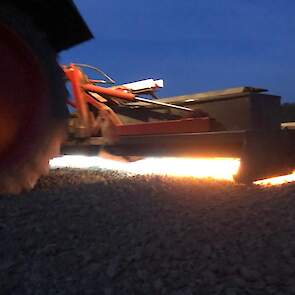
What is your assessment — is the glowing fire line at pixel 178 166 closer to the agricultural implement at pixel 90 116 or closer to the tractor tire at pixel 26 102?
the agricultural implement at pixel 90 116

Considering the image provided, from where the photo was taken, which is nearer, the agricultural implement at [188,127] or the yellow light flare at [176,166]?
the agricultural implement at [188,127]

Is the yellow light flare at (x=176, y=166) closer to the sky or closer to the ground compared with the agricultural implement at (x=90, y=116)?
closer to the ground

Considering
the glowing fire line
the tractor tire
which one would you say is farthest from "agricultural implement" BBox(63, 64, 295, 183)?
the tractor tire

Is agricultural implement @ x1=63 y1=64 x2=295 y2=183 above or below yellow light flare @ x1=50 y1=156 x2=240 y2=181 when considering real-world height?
above

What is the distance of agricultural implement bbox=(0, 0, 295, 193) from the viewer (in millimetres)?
2514

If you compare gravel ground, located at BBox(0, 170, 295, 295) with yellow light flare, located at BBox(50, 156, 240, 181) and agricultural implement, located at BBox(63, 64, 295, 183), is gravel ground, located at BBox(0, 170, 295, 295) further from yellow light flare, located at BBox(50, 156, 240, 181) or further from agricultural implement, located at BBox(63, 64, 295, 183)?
yellow light flare, located at BBox(50, 156, 240, 181)

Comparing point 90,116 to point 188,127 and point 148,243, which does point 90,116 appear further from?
point 148,243

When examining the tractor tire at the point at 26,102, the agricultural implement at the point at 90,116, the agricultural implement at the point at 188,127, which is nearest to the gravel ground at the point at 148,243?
the tractor tire at the point at 26,102

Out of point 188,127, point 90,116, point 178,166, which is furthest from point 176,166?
point 90,116

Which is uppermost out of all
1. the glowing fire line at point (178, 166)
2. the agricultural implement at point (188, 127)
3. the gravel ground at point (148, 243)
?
the agricultural implement at point (188, 127)

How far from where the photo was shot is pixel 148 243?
58.9 inches

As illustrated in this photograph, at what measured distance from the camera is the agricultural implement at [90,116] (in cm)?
251

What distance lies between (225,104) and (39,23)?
1.67 metres

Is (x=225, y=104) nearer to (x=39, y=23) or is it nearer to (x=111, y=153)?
(x=111, y=153)
